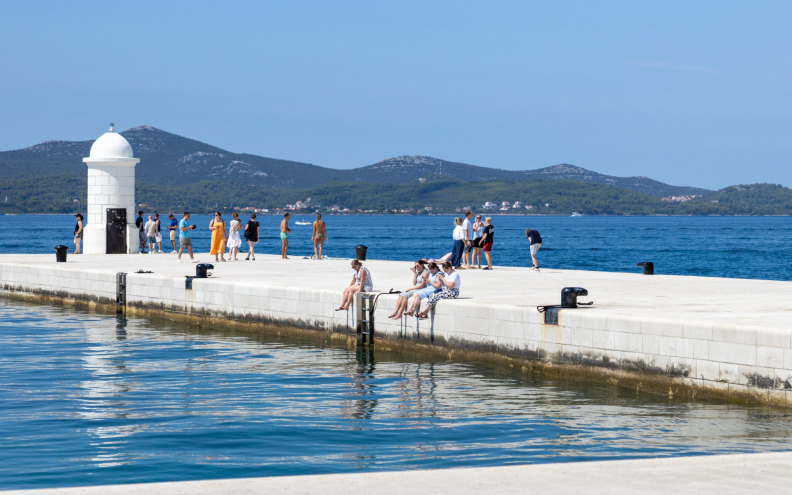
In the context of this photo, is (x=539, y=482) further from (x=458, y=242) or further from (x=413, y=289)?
(x=458, y=242)

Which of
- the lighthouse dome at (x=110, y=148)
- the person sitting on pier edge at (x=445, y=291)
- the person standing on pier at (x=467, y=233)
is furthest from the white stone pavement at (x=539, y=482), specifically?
the lighthouse dome at (x=110, y=148)

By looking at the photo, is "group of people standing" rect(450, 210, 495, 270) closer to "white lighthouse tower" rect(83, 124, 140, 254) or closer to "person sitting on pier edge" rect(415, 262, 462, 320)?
"person sitting on pier edge" rect(415, 262, 462, 320)

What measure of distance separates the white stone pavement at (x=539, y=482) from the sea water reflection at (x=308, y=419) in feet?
7.97

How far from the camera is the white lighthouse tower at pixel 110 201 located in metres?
37.7

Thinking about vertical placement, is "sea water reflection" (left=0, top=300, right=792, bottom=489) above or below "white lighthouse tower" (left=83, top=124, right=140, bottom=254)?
below

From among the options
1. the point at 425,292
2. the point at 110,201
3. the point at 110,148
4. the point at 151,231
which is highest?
the point at 110,148

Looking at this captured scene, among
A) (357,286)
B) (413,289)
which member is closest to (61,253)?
(357,286)

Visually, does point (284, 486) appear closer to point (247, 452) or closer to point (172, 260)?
→ point (247, 452)

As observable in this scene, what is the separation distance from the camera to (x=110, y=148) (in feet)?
127

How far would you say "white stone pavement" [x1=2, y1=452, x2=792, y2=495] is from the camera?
739 centimetres

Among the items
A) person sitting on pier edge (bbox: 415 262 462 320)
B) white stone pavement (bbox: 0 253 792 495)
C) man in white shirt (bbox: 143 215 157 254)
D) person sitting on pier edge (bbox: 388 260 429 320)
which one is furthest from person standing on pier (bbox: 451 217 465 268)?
man in white shirt (bbox: 143 215 157 254)

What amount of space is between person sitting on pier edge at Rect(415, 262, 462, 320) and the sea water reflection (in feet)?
3.29

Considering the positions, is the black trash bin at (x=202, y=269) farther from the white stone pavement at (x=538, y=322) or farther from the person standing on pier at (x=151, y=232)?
the person standing on pier at (x=151, y=232)

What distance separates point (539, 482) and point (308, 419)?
19.6 feet
